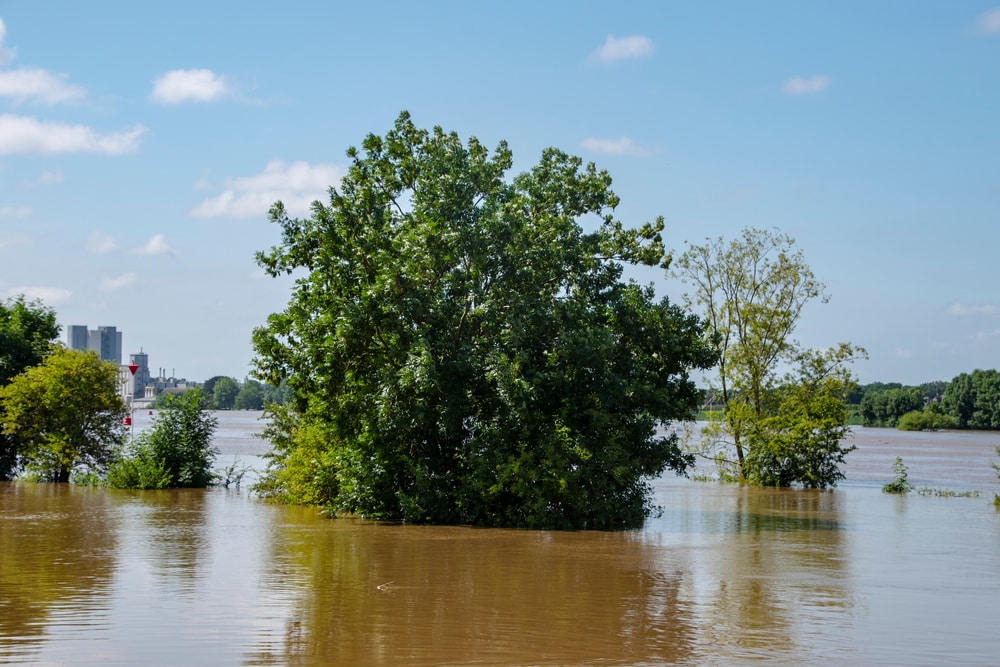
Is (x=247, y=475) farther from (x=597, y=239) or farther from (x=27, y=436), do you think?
(x=597, y=239)

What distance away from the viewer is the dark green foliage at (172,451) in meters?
26.9

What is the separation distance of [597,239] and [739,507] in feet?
27.8

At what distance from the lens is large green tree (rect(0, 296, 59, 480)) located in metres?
30.2

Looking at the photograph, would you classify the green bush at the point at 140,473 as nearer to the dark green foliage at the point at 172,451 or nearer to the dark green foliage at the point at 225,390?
the dark green foliage at the point at 172,451

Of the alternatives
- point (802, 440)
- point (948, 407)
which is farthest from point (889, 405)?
point (802, 440)

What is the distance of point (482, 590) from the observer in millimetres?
13039

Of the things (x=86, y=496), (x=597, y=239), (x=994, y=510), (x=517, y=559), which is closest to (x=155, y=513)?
(x=86, y=496)

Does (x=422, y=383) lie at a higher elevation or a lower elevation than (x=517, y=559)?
higher

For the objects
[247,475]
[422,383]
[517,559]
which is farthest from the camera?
[247,475]

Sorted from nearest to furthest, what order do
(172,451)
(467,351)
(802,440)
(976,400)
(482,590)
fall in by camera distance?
(482,590)
(467,351)
(172,451)
(802,440)
(976,400)

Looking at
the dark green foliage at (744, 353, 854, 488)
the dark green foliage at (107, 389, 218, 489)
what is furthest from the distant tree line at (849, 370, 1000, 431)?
the dark green foliage at (107, 389, 218, 489)

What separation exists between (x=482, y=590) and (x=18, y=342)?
2303cm

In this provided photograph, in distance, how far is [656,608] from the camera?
12.0 metres

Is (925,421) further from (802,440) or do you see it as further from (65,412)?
(65,412)
